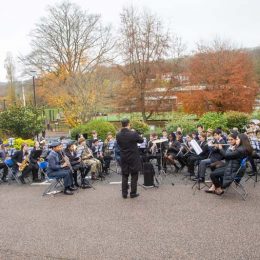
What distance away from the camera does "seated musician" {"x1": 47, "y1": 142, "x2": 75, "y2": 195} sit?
9.30 meters

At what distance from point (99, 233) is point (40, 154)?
615 cm

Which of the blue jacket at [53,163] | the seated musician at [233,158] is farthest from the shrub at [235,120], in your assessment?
the blue jacket at [53,163]

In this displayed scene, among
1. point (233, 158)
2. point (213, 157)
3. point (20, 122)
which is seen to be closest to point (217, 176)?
point (233, 158)

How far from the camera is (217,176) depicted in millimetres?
8328

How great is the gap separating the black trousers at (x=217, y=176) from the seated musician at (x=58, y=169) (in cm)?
401

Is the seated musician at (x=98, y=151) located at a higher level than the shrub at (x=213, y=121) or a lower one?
lower

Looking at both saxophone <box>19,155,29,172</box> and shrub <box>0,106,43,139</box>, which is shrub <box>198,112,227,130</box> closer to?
shrub <box>0,106,43,139</box>

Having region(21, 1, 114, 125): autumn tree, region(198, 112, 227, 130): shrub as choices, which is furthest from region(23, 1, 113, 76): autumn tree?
region(198, 112, 227, 130): shrub

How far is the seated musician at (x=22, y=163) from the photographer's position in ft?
36.9

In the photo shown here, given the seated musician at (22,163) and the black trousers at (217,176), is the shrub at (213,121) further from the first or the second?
the seated musician at (22,163)

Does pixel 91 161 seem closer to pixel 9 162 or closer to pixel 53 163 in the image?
pixel 53 163

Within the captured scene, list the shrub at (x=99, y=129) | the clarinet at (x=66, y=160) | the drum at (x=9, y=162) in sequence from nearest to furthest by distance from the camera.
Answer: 1. the clarinet at (x=66, y=160)
2. the drum at (x=9, y=162)
3. the shrub at (x=99, y=129)

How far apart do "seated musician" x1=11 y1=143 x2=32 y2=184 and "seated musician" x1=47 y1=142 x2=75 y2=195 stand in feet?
7.27

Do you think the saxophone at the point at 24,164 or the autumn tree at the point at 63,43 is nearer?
the saxophone at the point at 24,164
